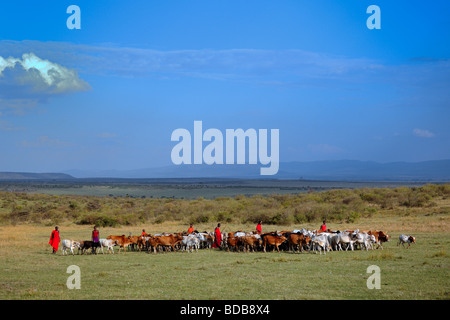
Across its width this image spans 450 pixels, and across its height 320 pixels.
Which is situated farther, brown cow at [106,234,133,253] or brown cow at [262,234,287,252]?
brown cow at [106,234,133,253]

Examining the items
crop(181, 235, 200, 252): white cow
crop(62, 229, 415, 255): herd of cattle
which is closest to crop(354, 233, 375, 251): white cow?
crop(62, 229, 415, 255): herd of cattle

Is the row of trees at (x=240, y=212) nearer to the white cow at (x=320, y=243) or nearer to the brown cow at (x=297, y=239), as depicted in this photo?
the brown cow at (x=297, y=239)

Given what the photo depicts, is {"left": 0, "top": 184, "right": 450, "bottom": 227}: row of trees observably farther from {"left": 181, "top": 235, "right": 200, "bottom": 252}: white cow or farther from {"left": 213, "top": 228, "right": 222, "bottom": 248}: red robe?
{"left": 181, "top": 235, "right": 200, "bottom": 252}: white cow

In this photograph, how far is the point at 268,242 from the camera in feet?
70.7

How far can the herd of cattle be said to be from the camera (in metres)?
20.8

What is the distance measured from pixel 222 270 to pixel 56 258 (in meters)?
7.46

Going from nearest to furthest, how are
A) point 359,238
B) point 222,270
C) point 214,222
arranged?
point 222,270, point 359,238, point 214,222

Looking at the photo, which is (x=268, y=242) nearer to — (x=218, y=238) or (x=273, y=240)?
(x=273, y=240)

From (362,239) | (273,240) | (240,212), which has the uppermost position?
(362,239)

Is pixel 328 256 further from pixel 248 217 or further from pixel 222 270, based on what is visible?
pixel 248 217

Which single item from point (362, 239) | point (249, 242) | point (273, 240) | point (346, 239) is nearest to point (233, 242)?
point (249, 242)

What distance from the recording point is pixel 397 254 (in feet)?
61.0

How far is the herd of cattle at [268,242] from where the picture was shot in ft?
68.1
